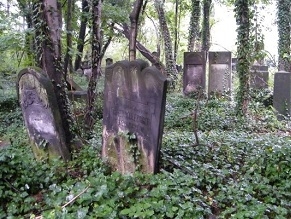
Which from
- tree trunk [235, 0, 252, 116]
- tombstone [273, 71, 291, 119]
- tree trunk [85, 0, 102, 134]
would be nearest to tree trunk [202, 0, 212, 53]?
tree trunk [235, 0, 252, 116]

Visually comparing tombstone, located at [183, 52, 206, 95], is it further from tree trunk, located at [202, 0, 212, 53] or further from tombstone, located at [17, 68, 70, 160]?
tombstone, located at [17, 68, 70, 160]

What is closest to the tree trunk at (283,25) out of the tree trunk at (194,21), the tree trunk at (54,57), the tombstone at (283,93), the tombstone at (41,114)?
the tombstone at (283,93)

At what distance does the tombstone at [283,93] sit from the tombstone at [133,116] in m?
5.93

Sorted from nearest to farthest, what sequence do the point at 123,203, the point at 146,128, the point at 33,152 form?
1. the point at 123,203
2. the point at 146,128
3. the point at 33,152

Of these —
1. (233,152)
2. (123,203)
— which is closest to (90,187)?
(123,203)

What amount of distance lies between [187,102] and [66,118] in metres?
6.00

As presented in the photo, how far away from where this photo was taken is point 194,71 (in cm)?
1220

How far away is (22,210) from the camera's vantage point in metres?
3.21

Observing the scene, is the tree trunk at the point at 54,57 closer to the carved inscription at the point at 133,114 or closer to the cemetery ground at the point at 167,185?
the cemetery ground at the point at 167,185

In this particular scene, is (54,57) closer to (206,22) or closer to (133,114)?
(133,114)

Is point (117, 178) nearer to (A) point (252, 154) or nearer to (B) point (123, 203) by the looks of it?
(B) point (123, 203)

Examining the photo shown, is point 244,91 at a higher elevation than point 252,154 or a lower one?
→ higher

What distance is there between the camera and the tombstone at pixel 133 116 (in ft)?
12.1

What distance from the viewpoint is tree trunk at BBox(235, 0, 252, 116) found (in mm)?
8352
